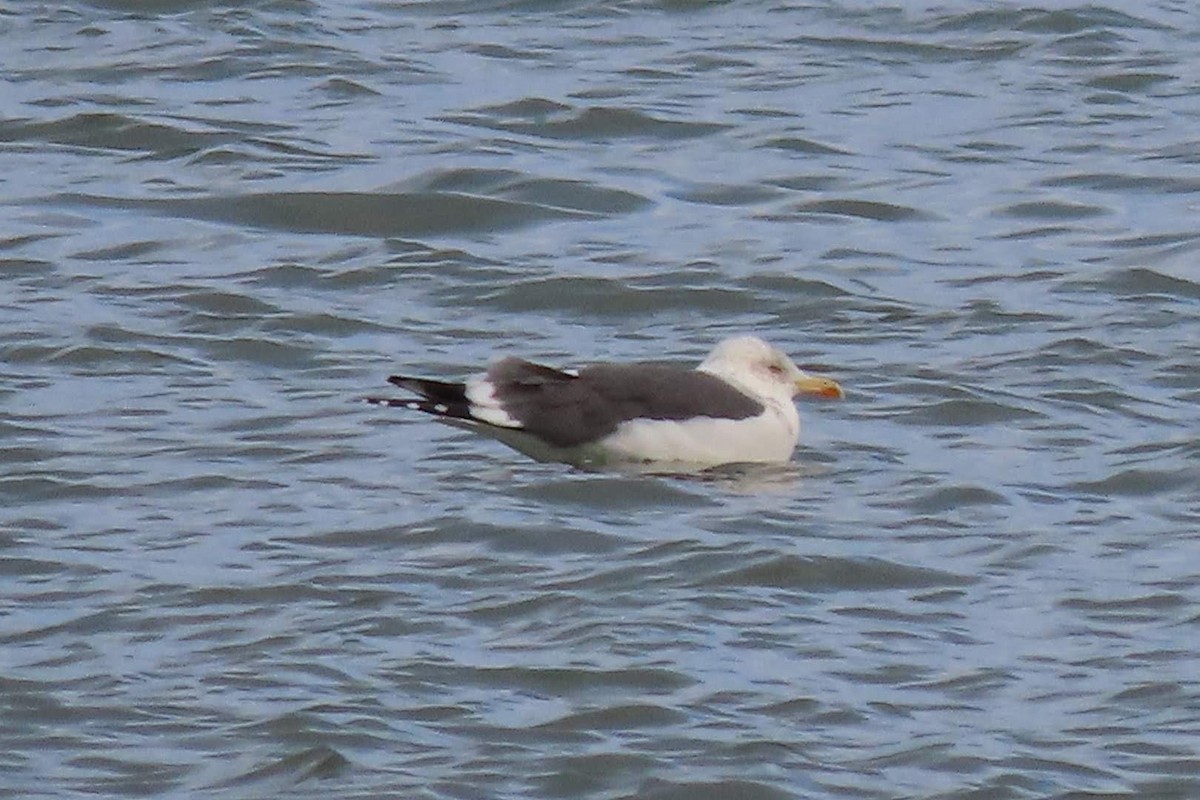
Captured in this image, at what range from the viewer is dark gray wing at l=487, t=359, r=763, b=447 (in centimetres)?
1096

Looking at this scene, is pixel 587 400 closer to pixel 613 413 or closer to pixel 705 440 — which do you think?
pixel 613 413

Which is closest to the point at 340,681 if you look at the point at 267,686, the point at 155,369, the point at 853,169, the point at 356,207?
the point at 267,686

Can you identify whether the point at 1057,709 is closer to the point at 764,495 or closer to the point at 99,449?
the point at 764,495

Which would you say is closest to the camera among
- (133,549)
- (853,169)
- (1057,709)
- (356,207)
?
(1057,709)

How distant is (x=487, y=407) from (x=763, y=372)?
1.05 metres

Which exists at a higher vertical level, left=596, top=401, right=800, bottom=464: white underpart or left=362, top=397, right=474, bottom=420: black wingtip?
left=362, top=397, right=474, bottom=420: black wingtip

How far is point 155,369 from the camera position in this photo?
39.4 ft

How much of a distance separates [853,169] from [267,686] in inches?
296

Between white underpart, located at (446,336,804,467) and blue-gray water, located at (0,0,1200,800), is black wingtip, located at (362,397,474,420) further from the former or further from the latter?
blue-gray water, located at (0,0,1200,800)

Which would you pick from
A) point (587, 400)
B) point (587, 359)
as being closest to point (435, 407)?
point (587, 400)

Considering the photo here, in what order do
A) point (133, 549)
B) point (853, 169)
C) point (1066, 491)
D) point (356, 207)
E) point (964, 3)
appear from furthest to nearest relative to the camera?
1. point (964, 3)
2. point (853, 169)
3. point (356, 207)
4. point (1066, 491)
5. point (133, 549)

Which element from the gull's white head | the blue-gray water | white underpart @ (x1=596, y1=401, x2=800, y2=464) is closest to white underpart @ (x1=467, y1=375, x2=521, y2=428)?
the blue-gray water

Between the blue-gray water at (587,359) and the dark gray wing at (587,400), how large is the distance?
0.60 feet

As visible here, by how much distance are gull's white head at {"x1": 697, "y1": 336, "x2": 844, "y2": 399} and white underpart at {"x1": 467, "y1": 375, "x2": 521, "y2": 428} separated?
0.84 metres
